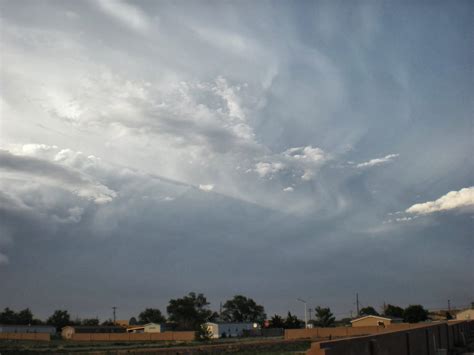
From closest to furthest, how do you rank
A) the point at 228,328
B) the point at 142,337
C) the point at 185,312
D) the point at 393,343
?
the point at 393,343 → the point at 142,337 → the point at 228,328 → the point at 185,312

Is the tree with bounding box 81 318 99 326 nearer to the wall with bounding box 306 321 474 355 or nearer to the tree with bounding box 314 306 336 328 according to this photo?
the tree with bounding box 314 306 336 328

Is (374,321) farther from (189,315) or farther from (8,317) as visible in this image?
(8,317)

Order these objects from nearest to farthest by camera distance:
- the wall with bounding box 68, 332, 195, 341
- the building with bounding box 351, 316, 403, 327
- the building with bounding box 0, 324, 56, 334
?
the building with bounding box 351, 316, 403, 327, the wall with bounding box 68, 332, 195, 341, the building with bounding box 0, 324, 56, 334

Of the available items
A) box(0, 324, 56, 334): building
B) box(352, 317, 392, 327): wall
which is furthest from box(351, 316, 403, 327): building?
box(0, 324, 56, 334): building

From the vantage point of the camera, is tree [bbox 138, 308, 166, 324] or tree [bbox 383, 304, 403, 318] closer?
tree [bbox 383, 304, 403, 318]

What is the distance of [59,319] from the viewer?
165m

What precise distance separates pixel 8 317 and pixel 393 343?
180205 millimetres

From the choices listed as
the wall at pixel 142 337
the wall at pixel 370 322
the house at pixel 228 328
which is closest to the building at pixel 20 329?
the wall at pixel 142 337

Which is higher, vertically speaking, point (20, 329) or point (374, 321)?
point (374, 321)

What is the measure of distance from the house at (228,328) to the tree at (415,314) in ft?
117

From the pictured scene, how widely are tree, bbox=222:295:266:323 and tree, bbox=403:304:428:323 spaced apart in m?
75.6

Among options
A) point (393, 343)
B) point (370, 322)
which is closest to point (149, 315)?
point (370, 322)

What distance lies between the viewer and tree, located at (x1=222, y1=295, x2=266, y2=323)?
580 feet

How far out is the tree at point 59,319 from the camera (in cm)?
16188
